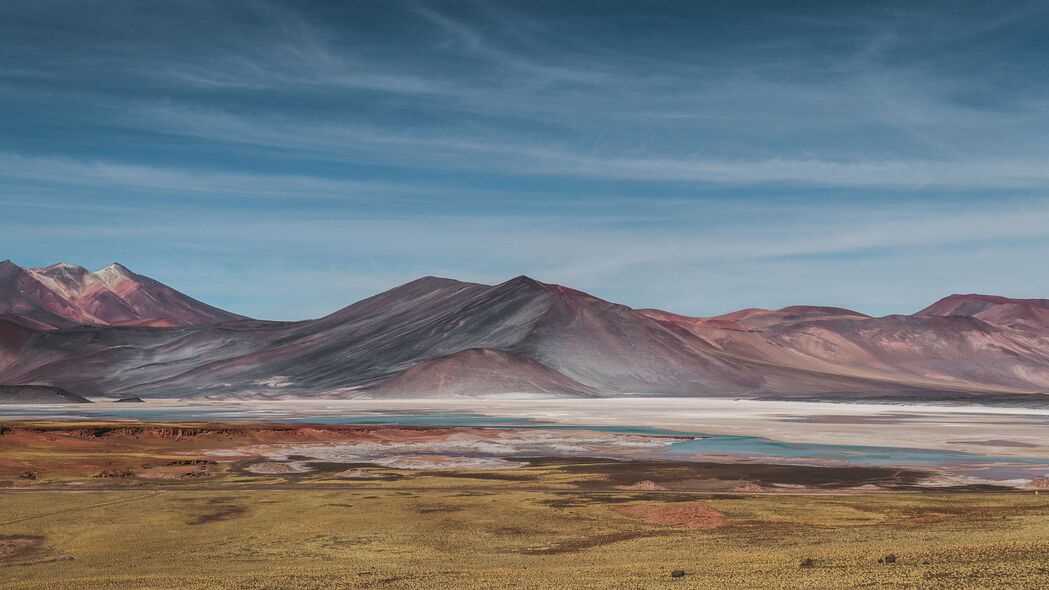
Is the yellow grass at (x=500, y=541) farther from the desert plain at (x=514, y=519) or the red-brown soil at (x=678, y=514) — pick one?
the red-brown soil at (x=678, y=514)

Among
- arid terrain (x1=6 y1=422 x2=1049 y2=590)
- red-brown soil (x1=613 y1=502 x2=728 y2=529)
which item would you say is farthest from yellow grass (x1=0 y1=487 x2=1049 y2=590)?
red-brown soil (x1=613 y1=502 x2=728 y2=529)

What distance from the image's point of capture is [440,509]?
21719 millimetres

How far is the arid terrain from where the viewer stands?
12.1m

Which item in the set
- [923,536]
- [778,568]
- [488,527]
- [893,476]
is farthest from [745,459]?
[778,568]

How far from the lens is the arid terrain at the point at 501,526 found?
1214 cm

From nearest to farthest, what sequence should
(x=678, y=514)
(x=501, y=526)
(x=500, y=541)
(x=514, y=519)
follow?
(x=500, y=541) < (x=501, y=526) < (x=678, y=514) < (x=514, y=519)

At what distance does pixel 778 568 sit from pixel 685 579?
1.15m

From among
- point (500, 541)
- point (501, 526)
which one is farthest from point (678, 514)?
point (500, 541)

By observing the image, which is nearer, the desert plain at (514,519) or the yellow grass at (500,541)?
the yellow grass at (500,541)

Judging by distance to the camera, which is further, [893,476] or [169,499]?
[893,476]

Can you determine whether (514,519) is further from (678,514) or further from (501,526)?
(678,514)

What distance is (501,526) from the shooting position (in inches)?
752

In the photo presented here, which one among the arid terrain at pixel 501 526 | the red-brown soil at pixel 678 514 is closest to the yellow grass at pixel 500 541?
the arid terrain at pixel 501 526

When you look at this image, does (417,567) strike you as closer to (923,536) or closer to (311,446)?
(923,536)
